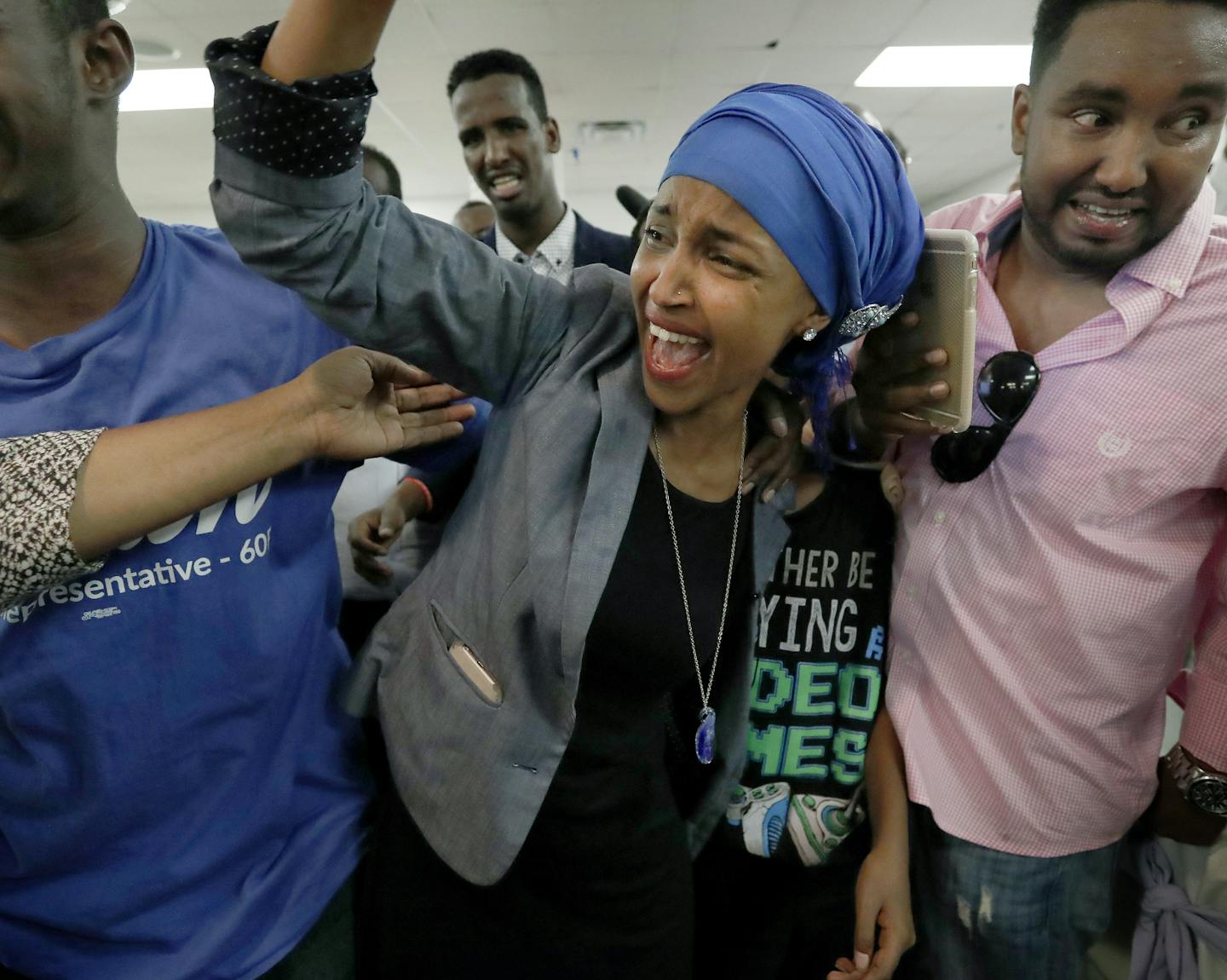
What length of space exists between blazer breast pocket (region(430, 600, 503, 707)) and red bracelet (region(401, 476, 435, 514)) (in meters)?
0.33

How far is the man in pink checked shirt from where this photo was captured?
0.98 m

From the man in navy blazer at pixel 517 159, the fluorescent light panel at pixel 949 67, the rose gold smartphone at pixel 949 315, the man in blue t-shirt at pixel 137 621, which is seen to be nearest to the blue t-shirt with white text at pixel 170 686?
the man in blue t-shirt at pixel 137 621

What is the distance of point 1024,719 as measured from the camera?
111cm

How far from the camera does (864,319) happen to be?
1.05 meters

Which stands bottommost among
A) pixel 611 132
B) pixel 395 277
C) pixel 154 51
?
pixel 395 277

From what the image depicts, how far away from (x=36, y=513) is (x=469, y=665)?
50cm

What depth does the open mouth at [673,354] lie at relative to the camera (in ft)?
3.14

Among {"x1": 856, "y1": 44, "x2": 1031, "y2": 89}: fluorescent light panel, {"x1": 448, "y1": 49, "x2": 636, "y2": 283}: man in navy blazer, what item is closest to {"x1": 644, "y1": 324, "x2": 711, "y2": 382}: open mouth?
{"x1": 448, "y1": 49, "x2": 636, "y2": 283}: man in navy blazer

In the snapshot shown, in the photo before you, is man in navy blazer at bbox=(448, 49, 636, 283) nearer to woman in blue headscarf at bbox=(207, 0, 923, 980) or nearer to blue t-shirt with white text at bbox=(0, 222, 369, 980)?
woman in blue headscarf at bbox=(207, 0, 923, 980)

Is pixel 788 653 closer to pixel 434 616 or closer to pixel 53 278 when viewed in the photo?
pixel 434 616

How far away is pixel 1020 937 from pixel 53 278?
1.59m

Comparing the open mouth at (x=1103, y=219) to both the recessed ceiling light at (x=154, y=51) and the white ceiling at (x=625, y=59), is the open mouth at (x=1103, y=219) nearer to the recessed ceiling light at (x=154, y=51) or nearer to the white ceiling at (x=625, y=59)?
the white ceiling at (x=625, y=59)

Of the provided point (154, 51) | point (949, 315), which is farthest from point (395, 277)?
point (154, 51)

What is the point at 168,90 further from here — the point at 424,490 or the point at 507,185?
the point at 424,490
